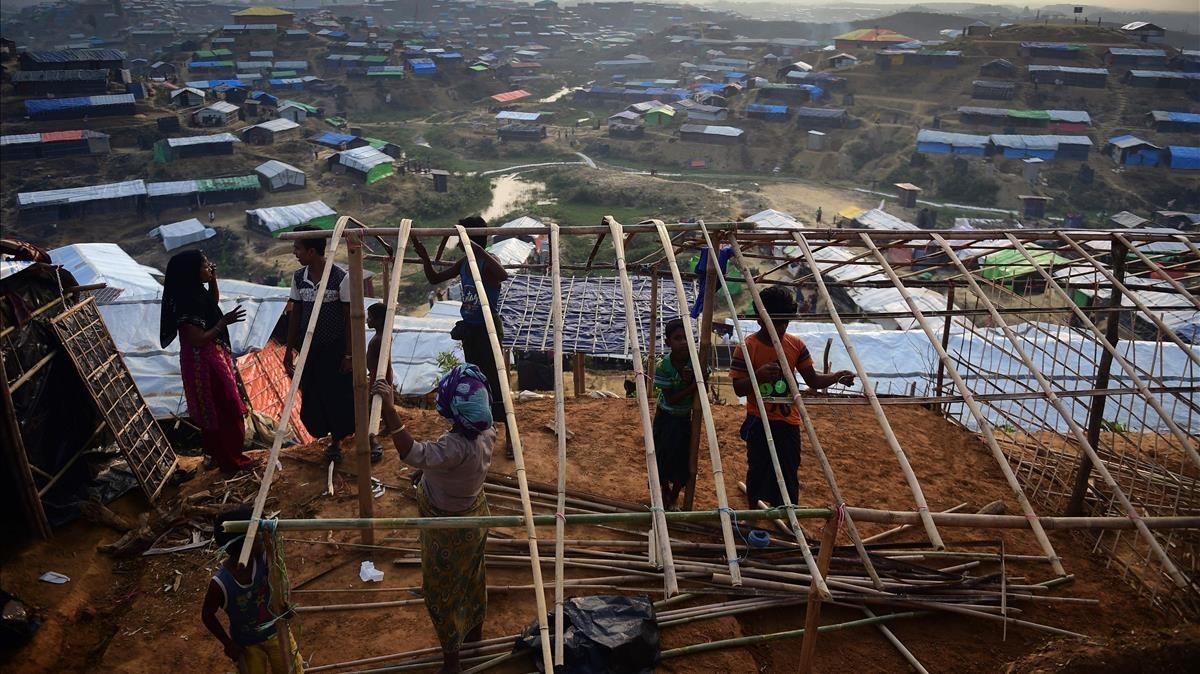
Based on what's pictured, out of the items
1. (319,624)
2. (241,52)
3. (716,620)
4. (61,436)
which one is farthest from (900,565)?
(241,52)

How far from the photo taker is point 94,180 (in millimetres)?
32969

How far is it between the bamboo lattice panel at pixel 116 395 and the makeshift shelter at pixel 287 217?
24864mm

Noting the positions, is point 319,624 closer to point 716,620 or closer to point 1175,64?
point 716,620

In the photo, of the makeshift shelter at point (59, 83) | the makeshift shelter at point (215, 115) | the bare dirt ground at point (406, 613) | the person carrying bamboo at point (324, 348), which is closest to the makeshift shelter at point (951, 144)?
the bare dirt ground at point (406, 613)

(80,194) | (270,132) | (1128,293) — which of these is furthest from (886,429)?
(270,132)

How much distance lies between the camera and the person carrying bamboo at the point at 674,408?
469 centimetres

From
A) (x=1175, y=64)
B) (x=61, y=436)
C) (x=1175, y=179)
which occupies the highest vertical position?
(x=1175, y=64)

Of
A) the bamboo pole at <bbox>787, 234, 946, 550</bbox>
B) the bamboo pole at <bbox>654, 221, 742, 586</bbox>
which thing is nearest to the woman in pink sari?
the bamboo pole at <bbox>654, 221, 742, 586</bbox>

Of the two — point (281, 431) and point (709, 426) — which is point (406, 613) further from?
point (709, 426)

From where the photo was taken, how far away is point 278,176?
3372 cm

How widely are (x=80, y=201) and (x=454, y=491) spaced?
1358 inches

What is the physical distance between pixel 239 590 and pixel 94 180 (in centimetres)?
3849

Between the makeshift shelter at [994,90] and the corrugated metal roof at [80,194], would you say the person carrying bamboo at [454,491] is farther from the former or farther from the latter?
the makeshift shelter at [994,90]

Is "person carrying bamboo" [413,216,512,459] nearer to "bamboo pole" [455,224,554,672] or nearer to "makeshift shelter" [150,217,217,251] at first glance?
"bamboo pole" [455,224,554,672]
